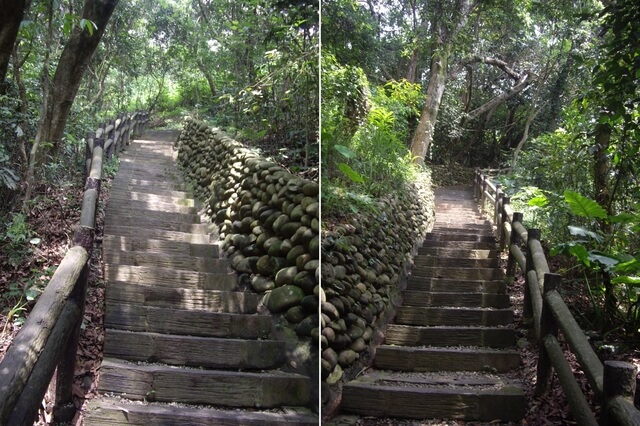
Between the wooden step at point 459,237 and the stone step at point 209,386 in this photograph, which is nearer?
the stone step at point 209,386

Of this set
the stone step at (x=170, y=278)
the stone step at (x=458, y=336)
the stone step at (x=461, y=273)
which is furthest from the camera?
the stone step at (x=170, y=278)

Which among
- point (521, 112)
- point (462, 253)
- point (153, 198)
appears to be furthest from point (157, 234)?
point (521, 112)

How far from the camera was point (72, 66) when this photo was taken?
211 cm

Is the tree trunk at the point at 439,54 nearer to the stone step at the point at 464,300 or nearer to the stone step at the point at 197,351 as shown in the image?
the stone step at the point at 464,300

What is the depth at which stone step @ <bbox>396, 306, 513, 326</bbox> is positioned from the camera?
1.38 metres

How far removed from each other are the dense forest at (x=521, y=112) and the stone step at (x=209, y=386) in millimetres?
633

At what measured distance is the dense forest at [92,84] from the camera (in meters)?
1.54

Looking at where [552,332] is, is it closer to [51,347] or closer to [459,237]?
[459,237]

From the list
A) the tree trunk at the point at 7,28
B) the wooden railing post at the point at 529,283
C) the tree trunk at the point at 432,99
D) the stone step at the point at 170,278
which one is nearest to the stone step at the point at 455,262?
the wooden railing post at the point at 529,283

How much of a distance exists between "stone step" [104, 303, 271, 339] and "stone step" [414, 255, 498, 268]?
2.14 ft

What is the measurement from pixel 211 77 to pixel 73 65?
4.24ft


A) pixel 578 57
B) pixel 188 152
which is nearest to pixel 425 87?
pixel 578 57

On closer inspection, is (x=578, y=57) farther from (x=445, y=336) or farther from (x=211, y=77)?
(x=211, y=77)

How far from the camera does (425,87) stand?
1417 millimetres
